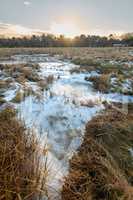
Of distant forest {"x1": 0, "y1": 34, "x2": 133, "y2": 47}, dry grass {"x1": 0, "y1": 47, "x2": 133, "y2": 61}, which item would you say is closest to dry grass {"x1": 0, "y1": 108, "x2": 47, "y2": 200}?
dry grass {"x1": 0, "y1": 47, "x2": 133, "y2": 61}

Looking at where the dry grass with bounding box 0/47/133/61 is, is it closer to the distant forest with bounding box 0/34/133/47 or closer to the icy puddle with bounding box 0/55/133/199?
the icy puddle with bounding box 0/55/133/199

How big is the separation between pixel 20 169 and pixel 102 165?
116 centimetres

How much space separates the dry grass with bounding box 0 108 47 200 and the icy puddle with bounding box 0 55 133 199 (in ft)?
0.69

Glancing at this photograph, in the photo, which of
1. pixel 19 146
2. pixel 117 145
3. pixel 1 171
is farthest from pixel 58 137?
pixel 1 171

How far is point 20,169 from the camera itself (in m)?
2.70

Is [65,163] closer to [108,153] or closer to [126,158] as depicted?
[108,153]

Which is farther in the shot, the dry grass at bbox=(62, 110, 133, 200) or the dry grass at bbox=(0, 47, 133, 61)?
the dry grass at bbox=(0, 47, 133, 61)

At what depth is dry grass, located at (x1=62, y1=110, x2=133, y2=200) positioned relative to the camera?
2.87 meters

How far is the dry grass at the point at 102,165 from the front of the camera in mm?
2873

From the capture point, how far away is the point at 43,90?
689cm

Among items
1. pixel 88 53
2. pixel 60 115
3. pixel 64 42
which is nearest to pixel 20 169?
pixel 60 115

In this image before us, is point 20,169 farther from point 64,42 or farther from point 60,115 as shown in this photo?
point 64,42

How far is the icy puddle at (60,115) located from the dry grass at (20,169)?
0.21 metres

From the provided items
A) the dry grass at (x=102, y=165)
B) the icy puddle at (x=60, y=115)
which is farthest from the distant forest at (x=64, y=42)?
the dry grass at (x=102, y=165)
